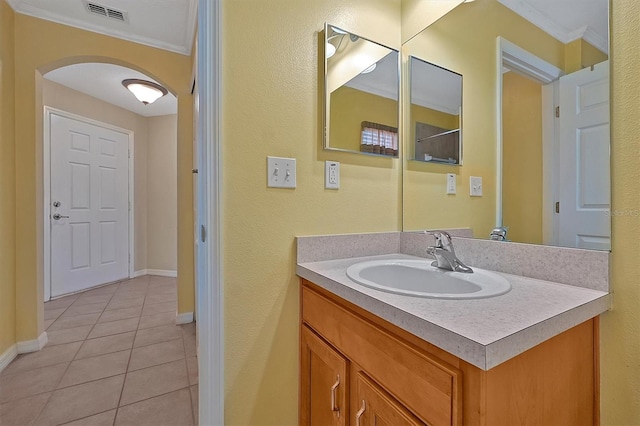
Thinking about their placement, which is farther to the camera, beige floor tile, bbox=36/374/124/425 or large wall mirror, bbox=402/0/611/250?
beige floor tile, bbox=36/374/124/425

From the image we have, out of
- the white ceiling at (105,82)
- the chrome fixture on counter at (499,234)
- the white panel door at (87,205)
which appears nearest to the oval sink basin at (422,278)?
the chrome fixture on counter at (499,234)

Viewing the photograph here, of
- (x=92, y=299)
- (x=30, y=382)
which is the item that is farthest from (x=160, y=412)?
(x=92, y=299)

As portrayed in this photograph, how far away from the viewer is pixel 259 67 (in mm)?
1039

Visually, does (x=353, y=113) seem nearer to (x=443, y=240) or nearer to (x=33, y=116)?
(x=443, y=240)

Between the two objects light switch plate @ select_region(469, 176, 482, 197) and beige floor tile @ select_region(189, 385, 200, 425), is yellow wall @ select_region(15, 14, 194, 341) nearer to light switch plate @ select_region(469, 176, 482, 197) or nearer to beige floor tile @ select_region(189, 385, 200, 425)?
beige floor tile @ select_region(189, 385, 200, 425)

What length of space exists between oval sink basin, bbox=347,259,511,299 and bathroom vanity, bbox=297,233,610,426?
5 cm

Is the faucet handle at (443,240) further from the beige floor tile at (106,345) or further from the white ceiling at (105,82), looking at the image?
the white ceiling at (105,82)

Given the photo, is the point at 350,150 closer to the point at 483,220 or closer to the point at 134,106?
the point at 483,220

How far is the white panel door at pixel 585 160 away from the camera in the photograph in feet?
2.42

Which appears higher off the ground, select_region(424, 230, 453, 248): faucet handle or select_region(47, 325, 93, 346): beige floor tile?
select_region(424, 230, 453, 248): faucet handle

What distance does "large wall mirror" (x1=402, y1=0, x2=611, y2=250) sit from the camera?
30.1 inches

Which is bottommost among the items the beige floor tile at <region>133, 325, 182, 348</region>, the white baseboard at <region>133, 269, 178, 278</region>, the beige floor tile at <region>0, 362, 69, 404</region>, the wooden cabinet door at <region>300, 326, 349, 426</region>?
the beige floor tile at <region>0, 362, 69, 404</region>

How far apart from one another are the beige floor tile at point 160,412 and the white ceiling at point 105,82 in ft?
9.24

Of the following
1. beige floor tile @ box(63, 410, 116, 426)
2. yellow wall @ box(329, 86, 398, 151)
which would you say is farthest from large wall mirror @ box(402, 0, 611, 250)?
beige floor tile @ box(63, 410, 116, 426)
